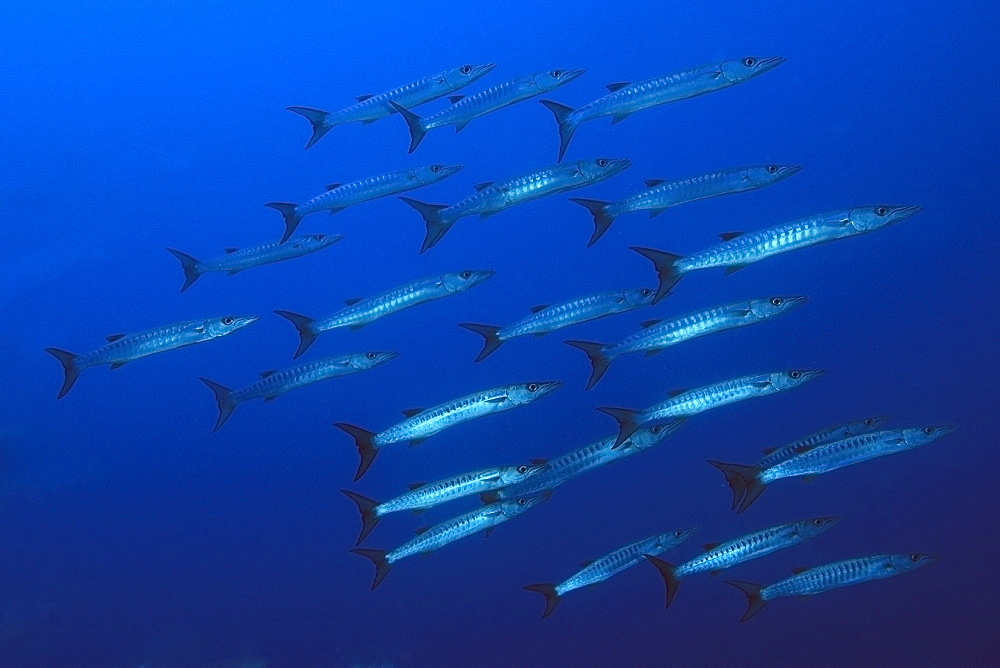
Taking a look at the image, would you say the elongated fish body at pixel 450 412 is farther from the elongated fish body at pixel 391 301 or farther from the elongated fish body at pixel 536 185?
the elongated fish body at pixel 536 185

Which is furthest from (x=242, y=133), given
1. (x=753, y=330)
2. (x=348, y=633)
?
(x=348, y=633)

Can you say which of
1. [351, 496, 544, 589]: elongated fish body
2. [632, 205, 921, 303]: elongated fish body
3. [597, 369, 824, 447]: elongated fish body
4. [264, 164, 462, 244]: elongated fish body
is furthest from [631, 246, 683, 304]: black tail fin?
[264, 164, 462, 244]: elongated fish body

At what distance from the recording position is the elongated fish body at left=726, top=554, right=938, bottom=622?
592cm

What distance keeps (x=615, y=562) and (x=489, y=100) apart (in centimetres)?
410

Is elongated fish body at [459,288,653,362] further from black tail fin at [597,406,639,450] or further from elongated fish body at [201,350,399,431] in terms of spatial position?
elongated fish body at [201,350,399,431]

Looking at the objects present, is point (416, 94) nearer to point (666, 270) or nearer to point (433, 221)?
point (433, 221)

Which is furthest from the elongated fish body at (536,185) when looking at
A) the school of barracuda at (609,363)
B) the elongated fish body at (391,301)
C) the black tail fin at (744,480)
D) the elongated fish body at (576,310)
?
the black tail fin at (744,480)

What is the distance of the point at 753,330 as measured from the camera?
25281 mm

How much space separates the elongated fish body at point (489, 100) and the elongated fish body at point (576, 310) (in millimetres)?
1839

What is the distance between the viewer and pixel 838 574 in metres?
5.93

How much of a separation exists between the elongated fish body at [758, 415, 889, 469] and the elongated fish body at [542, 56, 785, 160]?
2841 millimetres

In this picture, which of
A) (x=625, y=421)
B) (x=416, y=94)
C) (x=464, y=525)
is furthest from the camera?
(x=416, y=94)

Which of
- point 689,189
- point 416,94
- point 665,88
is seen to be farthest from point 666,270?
point 416,94

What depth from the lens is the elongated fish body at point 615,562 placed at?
614 centimetres
